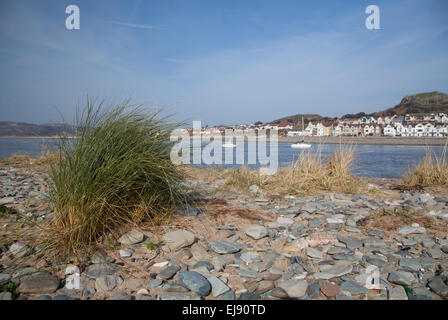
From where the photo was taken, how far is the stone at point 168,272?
1782 millimetres

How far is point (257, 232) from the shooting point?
251 cm

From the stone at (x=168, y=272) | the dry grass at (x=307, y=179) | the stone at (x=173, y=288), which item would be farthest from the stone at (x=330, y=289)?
the dry grass at (x=307, y=179)

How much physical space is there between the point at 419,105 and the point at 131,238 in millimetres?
55162

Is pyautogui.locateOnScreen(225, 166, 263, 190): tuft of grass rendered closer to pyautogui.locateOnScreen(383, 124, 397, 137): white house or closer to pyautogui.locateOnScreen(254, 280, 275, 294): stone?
pyautogui.locateOnScreen(254, 280, 275, 294): stone

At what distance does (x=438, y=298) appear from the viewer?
1.56 meters

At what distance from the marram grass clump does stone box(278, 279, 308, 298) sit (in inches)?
47.4

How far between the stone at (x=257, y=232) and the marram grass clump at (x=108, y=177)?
82cm

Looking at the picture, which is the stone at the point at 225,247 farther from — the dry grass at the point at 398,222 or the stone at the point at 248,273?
the dry grass at the point at 398,222

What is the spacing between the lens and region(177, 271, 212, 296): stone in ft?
5.34

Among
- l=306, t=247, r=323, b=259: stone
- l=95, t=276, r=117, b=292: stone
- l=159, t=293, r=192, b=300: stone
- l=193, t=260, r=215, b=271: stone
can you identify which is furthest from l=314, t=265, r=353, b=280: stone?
l=95, t=276, r=117, b=292: stone

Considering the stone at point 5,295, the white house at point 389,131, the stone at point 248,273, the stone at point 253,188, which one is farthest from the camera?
the white house at point 389,131

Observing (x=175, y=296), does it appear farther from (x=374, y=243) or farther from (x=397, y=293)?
(x=374, y=243)
